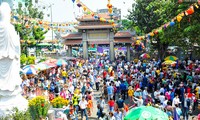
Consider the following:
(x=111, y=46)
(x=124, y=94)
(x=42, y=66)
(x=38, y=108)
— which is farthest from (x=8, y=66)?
(x=111, y=46)

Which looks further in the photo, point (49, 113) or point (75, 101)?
point (75, 101)

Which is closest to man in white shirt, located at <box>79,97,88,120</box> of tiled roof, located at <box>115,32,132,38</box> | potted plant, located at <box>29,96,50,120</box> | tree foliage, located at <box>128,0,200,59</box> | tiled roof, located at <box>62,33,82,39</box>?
potted plant, located at <box>29,96,50,120</box>

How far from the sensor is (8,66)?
1119cm

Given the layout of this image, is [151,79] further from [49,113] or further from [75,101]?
[49,113]

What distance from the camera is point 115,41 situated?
123ft

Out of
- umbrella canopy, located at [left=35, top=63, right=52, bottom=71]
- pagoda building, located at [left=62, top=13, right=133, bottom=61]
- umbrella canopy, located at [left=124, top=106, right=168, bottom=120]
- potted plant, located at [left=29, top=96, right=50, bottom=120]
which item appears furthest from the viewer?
pagoda building, located at [left=62, top=13, right=133, bottom=61]

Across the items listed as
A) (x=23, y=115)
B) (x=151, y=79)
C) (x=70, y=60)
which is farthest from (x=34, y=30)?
(x=23, y=115)

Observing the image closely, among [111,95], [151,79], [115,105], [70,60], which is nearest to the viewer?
[115,105]

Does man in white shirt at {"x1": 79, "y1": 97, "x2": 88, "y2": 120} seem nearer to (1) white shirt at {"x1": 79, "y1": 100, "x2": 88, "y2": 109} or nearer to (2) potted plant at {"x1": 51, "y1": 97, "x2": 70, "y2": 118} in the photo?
(1) white shirt at {"x1": 79, "y1": 100, "x2": 88, "y2": 109}

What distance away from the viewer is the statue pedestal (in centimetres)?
1066

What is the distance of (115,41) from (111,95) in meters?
22.7

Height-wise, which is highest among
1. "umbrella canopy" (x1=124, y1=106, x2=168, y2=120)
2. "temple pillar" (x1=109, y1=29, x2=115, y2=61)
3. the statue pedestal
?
"temple pillar" (x1=109, y1=29, x2=115, y2=61)

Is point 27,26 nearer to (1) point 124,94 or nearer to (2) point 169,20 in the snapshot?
(2) point 169,20

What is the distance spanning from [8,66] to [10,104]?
1409 millimetres
